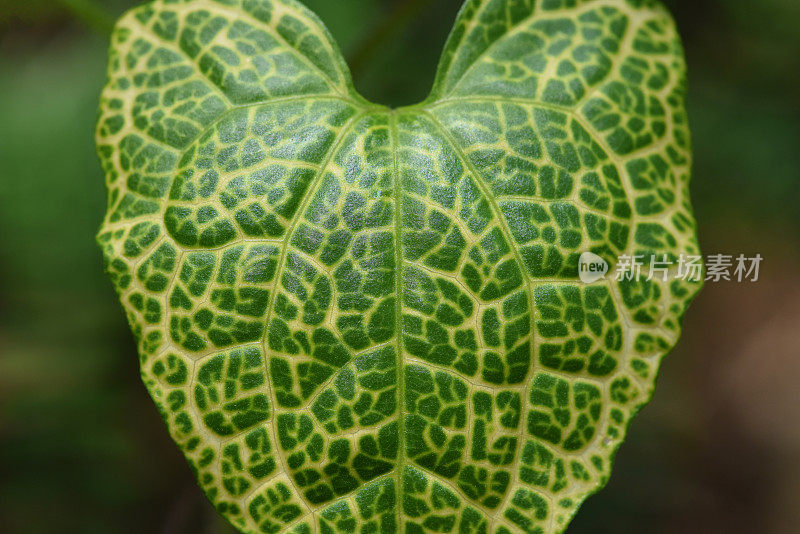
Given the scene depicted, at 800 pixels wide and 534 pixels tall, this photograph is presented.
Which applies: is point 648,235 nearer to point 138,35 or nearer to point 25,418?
point 138,35

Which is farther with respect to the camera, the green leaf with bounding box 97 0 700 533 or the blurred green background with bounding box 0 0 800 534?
the blurred green background with bounding box 0 0 800 534

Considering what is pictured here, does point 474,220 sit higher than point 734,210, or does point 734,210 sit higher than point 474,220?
point 474,220

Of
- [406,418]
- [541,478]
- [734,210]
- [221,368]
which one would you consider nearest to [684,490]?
[734,210]

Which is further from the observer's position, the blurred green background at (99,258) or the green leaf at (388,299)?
the blurred green background at (99,258)

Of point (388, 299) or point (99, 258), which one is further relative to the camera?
point (99, 258)
